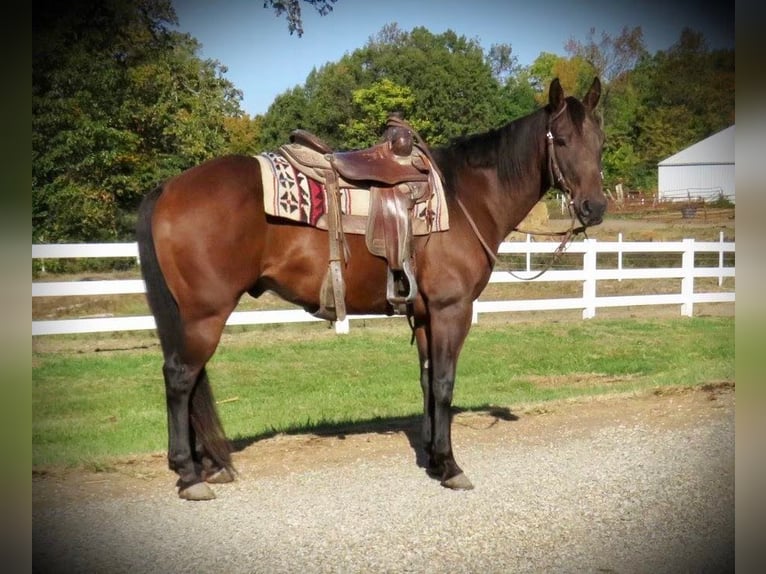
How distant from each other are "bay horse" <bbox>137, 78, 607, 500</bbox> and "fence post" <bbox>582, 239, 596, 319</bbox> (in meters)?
7.54

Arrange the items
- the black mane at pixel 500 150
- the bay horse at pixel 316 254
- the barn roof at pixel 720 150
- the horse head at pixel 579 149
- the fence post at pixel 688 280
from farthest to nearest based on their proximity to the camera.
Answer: the fence post at pixel 688 280 → the black mane at pixel 500 150 → the horse head at pixel 579 149 → the bay horse at pixel 316 254 → the barn roof at pixel 720 150

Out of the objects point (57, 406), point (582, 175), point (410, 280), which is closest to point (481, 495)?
point (410, 280)

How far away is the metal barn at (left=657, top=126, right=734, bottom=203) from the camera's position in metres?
2.90

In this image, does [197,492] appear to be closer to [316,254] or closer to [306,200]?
[316,254]

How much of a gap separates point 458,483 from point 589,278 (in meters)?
8.27

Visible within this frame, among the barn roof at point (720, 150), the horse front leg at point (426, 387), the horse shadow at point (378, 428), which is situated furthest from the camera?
the horse shadow at point (378, 428)

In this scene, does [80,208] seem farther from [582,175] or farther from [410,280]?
[582,175]

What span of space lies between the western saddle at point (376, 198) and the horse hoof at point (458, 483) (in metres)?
1.06

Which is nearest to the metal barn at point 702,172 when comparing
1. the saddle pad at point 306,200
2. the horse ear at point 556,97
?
the horse ear at point 556,97

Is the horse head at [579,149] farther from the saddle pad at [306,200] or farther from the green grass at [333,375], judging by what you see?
the green grass at [333,375]

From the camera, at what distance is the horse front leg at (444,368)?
430 centimetres

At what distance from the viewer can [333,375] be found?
795cm

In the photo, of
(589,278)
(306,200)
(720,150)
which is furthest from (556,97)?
(589,278)

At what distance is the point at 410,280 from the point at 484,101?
5.24 metres
